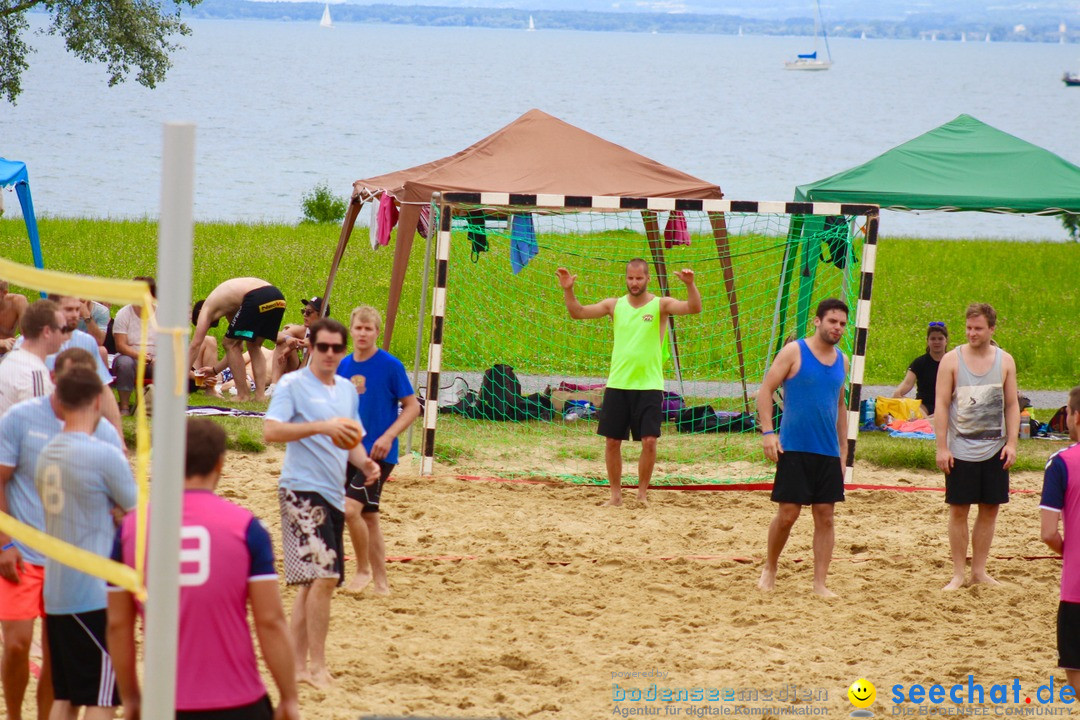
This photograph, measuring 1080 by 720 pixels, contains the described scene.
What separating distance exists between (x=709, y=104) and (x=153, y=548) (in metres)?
93.6

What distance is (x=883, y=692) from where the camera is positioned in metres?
5.14

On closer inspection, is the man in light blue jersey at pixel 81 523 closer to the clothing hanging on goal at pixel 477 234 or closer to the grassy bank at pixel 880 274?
the clothing hanging on goal at pixel 477 234

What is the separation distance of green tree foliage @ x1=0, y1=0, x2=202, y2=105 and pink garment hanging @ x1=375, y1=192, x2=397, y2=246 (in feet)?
23.7

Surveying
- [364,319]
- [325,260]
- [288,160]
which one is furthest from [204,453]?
[288,160]

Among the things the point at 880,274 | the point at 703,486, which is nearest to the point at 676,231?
the point at 703,486

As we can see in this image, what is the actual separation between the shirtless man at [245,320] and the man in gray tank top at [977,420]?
255 inches

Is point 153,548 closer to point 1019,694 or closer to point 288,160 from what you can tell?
point 1019,694

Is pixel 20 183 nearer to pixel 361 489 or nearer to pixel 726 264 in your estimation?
pixel 726 264

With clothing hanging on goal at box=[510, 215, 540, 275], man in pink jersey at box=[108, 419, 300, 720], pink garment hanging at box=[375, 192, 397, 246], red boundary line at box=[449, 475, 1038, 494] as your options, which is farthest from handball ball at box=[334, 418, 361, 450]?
pink garment hanging at box=[375, 192, 397, 246]

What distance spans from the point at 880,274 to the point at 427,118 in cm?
5523

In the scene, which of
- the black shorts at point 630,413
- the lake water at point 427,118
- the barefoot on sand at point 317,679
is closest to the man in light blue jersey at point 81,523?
the barefoot on sand at point 317,679

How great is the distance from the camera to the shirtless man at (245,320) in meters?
10.8

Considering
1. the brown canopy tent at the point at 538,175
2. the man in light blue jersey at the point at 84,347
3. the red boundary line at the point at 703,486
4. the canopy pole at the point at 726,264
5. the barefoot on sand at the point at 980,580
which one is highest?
the brown canopy tent at the point at 538,175

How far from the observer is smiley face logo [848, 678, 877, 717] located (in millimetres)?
4900
